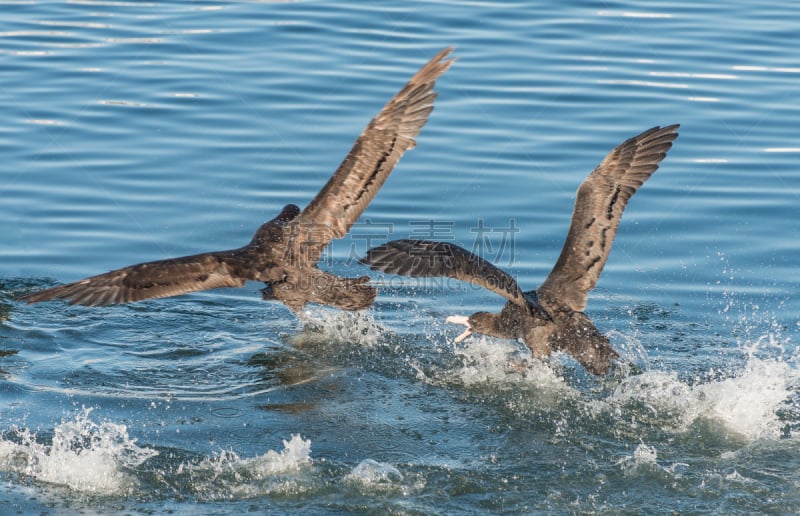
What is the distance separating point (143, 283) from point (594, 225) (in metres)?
3.54

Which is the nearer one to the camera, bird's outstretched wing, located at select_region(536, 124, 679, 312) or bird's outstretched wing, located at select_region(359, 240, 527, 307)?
bird's outstretched wing, located at select_region(359, 240, 527, 307)

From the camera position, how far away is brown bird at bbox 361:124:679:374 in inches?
322

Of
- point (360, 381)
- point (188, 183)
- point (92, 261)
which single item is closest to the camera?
point (360, 381)

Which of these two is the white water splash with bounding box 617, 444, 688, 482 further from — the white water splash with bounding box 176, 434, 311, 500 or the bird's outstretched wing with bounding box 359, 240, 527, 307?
the white water splash with bounding box 176, 434, 311, 500

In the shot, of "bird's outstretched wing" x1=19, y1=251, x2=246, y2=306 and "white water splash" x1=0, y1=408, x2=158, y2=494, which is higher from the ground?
"bird's outstretched wing" x1=19, y1=251, x2=246, y2=306

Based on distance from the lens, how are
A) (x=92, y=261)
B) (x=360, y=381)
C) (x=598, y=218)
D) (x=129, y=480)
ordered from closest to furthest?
(x=129, y=480) < (x=360, y=381) < (x=598, y=218) < (x=92, y=261)

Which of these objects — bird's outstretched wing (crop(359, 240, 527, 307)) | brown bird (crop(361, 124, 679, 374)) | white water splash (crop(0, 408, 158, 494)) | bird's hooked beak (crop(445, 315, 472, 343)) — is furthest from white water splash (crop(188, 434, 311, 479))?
bird's hooked beak (crop(445, 315, 472, 343))

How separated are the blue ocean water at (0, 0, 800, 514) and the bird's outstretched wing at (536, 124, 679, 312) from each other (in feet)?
2.04

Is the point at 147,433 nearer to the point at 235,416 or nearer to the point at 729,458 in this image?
the point at 235,416

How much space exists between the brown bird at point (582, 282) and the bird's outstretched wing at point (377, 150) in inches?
47.9

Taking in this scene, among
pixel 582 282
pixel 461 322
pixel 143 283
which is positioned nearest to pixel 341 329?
pixel 461 322

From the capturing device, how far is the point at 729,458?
6.80 metres

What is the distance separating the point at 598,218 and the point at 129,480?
424 cm

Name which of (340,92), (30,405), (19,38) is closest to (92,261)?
(30,405)
